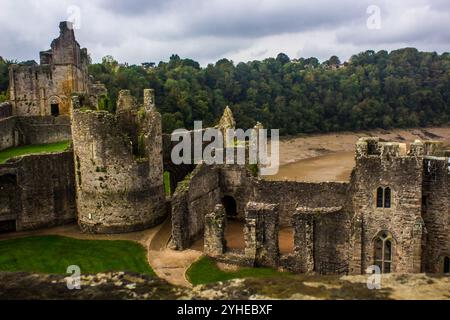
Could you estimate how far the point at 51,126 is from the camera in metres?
43.8

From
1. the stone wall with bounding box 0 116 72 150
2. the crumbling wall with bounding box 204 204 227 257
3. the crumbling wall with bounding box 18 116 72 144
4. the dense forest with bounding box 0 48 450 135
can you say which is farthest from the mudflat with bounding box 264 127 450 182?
the crumbling wall with bounding box 204 204 227 257

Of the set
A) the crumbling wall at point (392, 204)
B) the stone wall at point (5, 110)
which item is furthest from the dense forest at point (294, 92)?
the crumbling wall at point (392, 204)

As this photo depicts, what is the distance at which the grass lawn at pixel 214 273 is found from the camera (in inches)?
938

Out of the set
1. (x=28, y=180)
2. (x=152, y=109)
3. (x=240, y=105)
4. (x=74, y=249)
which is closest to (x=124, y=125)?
(x=152, y=109)

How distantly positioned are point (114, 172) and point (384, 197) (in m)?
15.7

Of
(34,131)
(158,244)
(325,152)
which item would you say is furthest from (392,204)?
(325,152)

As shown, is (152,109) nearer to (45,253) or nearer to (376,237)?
(45,253)

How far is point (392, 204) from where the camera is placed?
21.8 m

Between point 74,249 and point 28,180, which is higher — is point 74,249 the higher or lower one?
the lower one

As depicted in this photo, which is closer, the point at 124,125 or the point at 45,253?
the point at 45,253

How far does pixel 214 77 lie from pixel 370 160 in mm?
82009

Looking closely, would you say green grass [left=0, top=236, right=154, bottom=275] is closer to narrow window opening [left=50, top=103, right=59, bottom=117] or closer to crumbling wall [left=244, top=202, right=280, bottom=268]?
crumbling wall [left=244, top=202, right=280, bottom=268]

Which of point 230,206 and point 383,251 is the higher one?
point 383,251

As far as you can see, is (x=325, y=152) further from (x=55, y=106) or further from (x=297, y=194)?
(x=297, y=194)
